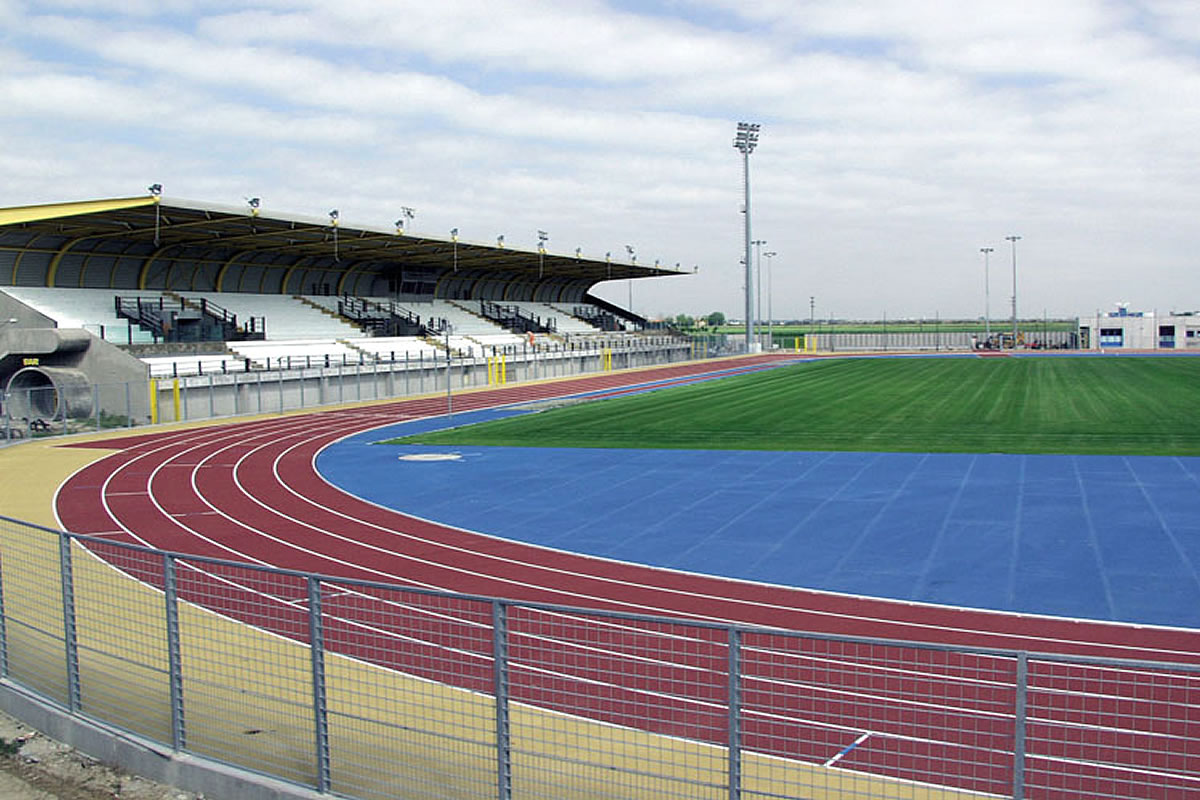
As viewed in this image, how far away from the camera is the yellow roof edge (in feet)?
112

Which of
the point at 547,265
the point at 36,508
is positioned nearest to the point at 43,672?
the point at 36,508

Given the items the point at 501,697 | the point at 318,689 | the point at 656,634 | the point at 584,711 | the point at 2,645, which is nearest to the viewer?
the point at 501,697

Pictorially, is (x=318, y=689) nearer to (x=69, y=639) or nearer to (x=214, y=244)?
(x=69, y=639)

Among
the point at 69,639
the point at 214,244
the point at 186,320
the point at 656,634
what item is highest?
the point at 214,244

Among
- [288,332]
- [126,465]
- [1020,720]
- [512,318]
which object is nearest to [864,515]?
[1020,720]

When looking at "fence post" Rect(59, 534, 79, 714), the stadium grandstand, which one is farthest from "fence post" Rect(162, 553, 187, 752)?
the stadium grandstand

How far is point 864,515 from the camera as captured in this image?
16.6 meters

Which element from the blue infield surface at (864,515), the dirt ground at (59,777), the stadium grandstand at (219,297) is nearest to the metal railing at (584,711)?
the dirt ground at (59,777)

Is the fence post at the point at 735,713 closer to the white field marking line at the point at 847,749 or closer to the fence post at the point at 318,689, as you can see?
the white field marking line at the point at 847,749

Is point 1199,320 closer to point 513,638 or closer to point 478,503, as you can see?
point 478,503

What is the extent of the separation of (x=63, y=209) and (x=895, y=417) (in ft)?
96.7

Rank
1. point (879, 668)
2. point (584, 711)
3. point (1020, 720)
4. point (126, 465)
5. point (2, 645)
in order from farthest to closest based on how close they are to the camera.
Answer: point (126, 465) → point (2, 645) → point (584, 711) → point (879, 668) → point (1020, 720)

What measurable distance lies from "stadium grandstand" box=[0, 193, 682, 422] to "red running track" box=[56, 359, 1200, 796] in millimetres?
14642

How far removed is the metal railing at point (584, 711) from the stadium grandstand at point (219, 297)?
26723 millimetres
